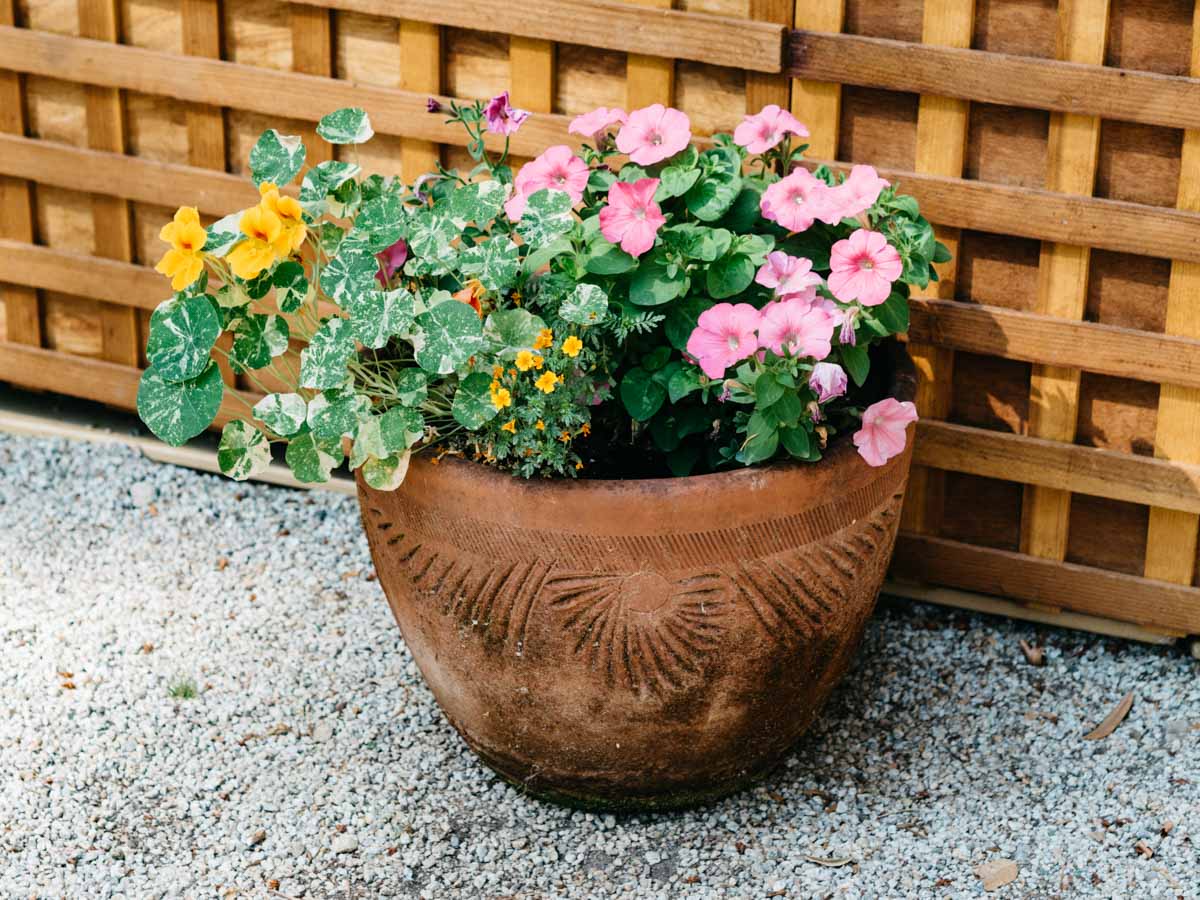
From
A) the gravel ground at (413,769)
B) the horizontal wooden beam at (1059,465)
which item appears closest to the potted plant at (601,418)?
the gravel ground at (413,769)

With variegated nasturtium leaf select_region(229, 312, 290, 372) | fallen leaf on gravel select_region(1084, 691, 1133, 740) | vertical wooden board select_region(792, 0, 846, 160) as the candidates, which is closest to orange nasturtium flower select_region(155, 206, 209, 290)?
variegated nasturtium leaf select_region(229, 312, 290, 372)

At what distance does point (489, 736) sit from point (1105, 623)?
1.21 m

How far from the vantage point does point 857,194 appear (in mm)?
2363

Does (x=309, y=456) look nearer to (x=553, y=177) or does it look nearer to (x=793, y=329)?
(x=553, y=177)

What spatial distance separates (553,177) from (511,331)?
0.29 metres

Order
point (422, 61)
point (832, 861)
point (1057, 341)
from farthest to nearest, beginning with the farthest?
point (422, 61) → point (1057, 341) → point (832, 861)

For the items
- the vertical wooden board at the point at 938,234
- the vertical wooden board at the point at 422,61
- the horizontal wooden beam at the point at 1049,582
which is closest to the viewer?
the vertical wooden board at the point at 938,234

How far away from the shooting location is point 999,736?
8.82 feet

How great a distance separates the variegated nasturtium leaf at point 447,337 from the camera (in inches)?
86.8

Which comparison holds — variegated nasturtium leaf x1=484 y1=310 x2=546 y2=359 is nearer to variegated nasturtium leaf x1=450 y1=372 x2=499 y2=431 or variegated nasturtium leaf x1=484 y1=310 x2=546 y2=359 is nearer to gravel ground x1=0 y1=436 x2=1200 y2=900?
variegated nasturtium leaf x1=450 y1=372 x2=499 y2=431

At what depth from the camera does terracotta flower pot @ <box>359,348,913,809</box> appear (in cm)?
221

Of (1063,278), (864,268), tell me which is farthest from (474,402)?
(1063,278)

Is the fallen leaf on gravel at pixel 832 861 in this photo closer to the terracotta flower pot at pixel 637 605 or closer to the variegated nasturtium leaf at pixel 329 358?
the terracotta flower pot at pixel 637 605

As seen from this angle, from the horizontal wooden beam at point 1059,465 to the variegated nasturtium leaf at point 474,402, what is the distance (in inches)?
38.2
